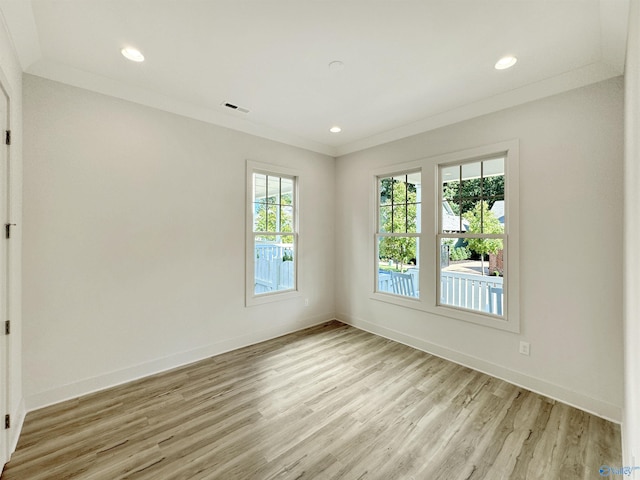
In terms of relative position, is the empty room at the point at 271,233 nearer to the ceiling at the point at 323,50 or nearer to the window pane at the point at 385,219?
the ceiling at the point at 323,50

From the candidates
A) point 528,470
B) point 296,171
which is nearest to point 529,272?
point 528,470

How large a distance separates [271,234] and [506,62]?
3023 millimetres

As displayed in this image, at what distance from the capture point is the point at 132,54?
86.5 inches

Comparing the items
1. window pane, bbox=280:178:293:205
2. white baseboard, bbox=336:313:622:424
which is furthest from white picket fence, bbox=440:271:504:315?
window pane, bbox=280:178:293:205

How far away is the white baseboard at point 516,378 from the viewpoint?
7.31 ft

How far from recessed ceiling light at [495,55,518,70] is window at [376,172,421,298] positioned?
4.70 feet

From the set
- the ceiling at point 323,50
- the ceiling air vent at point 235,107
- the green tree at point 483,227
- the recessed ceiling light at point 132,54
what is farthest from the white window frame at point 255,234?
the green tree at point 483,227

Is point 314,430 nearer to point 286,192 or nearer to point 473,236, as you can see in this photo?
point 473,236

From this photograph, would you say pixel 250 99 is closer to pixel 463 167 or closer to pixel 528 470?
pixel 463 167

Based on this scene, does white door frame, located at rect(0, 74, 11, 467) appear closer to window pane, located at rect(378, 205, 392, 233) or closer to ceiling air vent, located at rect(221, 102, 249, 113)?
ceiling air vent, located at rect(221, 102, 249, 113)

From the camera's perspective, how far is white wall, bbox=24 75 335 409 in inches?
90.7

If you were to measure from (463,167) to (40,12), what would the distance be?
3.77 meters

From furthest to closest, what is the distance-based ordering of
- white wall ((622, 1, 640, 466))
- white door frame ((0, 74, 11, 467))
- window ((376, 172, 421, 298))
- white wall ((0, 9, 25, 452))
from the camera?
window ((376, 172, 421, 298)) < white wall ((0, 9, 25, 452)) < white door frame ((0, 74, 11, 467)) < white wall ((622, 1, 640, 466))

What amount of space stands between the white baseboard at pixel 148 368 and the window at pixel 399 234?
153 centimetres
